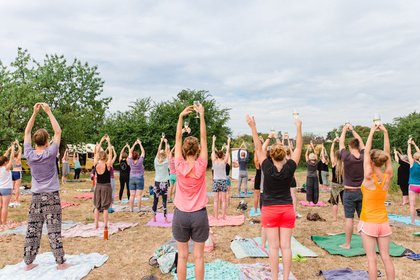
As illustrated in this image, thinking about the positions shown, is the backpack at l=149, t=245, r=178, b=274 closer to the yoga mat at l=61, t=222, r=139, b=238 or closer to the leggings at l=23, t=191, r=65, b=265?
the leggings at l=23, t=191, r=65, b=265

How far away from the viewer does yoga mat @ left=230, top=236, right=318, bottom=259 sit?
585cm

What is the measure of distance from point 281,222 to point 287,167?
74 cm

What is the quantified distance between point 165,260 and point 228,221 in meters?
3.88

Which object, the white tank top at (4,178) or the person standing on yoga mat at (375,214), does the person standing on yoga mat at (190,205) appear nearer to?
the person standing on yoga mat at (375,214)

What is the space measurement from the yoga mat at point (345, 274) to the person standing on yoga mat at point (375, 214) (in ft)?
2.53

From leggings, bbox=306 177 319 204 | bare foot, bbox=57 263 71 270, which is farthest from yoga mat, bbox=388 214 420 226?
bare foot, bbox=57 263 71 270

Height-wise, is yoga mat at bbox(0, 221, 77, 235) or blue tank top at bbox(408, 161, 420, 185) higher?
blue tank top at bbox(408, 161, 420, 185)

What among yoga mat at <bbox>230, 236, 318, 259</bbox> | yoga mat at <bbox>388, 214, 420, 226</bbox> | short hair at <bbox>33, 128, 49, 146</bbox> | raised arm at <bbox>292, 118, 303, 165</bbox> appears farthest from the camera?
yoga mat at <bbox>388, 214, 420, 226</bbox>

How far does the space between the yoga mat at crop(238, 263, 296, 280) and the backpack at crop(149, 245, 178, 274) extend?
1108mm

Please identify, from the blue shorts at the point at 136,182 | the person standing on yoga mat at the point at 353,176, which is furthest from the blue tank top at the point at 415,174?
the blue shorts at the point at 136,182

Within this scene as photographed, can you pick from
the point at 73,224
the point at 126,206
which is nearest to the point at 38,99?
the point at 126,206

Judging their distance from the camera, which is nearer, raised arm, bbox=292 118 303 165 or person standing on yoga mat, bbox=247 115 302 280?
person standing on yoga mat, bbox=247 115 302 280

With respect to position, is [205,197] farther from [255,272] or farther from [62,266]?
[62,266]

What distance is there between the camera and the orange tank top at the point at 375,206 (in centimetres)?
402
